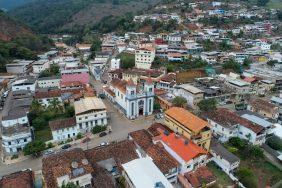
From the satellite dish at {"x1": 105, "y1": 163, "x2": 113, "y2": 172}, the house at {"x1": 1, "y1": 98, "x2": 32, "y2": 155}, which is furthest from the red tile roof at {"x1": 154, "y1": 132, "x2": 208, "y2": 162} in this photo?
the house at {"x1": 1, "y1": 98, "x2": 32, "y2": 155}

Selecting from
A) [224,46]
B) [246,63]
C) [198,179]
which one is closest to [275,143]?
[198,179]

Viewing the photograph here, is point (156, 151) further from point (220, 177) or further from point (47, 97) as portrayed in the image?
point (47, 97)

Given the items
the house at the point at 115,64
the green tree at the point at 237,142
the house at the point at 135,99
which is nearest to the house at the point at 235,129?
the green tree at the point at 237,142

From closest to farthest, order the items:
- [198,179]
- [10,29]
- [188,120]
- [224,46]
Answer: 1. [198,179]
2. [188,120]
3. [224,46]
4. [10,29]

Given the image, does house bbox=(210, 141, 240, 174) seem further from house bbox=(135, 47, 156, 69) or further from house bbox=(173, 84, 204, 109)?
house bbox=(135, 47, 156, 69)

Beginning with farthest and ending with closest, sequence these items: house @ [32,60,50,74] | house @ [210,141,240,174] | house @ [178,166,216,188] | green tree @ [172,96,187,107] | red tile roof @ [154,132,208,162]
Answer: house @ [32,60,50,74]
green tree @ [172,96,187,107]
house @ [210,141,240,174]
red tile roof @ [154,132,208,162]
house @ [178,166,216,188]

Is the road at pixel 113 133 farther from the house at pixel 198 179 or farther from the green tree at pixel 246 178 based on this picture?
the green tree at pixel 246 178
